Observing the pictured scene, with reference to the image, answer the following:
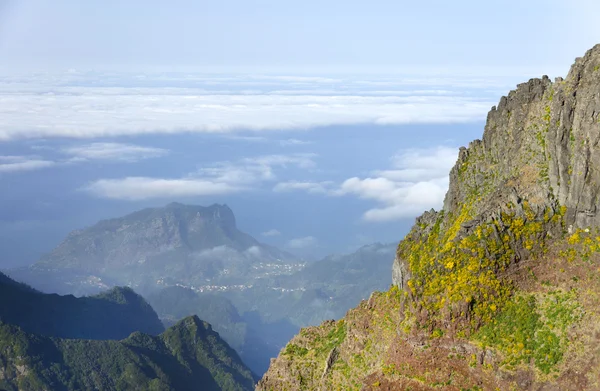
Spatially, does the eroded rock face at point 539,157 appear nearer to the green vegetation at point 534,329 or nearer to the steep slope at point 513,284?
the steep slope at point 513,284

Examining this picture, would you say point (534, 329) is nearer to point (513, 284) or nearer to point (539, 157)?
point (513, 284)

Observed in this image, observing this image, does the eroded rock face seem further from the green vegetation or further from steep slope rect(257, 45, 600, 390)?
the green vegetation

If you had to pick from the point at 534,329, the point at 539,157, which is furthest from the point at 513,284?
the point at 539,157

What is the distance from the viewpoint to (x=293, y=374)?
236 feet

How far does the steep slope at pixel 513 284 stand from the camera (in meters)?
56.5

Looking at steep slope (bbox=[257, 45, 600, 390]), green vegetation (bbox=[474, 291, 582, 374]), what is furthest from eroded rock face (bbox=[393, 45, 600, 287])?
green vegetation (bbox=[474, 291, 582, 374])

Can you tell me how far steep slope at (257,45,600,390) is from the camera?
56.5 meters

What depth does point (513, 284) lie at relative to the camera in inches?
2419

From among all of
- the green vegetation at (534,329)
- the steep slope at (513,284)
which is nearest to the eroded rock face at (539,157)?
the steep slope at (513,284)

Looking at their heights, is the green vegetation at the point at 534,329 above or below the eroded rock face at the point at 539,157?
below

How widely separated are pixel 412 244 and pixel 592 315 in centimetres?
2091

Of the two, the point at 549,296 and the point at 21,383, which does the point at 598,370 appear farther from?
the point at 21,383

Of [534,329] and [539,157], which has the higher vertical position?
[539,157]

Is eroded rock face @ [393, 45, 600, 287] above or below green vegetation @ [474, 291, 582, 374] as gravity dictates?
above
